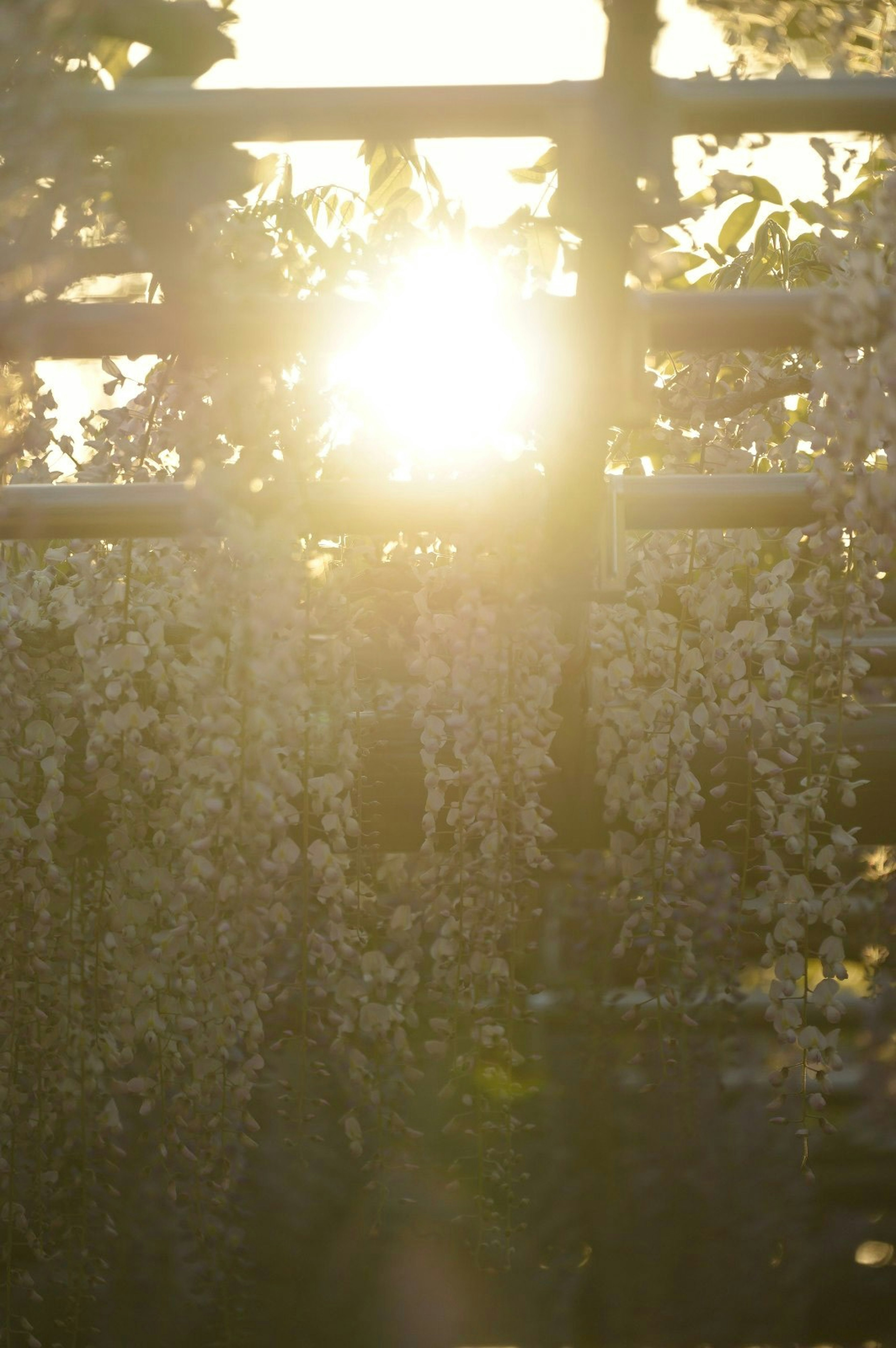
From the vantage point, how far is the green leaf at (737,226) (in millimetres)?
2377

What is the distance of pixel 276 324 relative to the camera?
1.22m

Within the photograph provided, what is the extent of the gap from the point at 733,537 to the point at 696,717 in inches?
12.2

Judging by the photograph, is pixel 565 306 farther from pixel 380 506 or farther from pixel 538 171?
pixel 538 171

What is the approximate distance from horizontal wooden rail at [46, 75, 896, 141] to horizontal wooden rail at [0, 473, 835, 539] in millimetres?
378

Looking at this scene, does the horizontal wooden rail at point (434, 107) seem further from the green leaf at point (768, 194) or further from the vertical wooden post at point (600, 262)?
the green leaf at point (768, 194)

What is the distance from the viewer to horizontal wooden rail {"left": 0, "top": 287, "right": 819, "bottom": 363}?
1.21 m

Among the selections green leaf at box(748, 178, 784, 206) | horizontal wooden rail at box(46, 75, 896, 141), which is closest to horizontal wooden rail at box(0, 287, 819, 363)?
horizontal wooden rail at box(46, 75, 896, 141)

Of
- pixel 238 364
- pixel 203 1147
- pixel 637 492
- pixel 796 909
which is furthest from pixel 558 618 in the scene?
pixel 203 1147

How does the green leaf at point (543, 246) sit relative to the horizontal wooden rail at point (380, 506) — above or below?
above

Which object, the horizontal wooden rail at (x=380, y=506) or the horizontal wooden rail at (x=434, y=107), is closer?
the horizontal wooden rail at (x=434, y=107)

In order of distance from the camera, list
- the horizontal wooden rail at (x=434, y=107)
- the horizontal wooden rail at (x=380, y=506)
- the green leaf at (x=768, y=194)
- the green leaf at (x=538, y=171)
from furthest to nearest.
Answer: the green leaf at (x=768, y=194) → the green leaf at (x=538, y=171) → the horizontal wooden rail at (x=380, y=506) → the horizontal wooden rail at (x=434, y=107)

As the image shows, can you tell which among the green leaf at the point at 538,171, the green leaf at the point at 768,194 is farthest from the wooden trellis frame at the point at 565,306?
the green leaf at the point at 768,194

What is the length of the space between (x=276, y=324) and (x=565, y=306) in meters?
0.30

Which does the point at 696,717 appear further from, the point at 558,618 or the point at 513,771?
the point at 558,618
